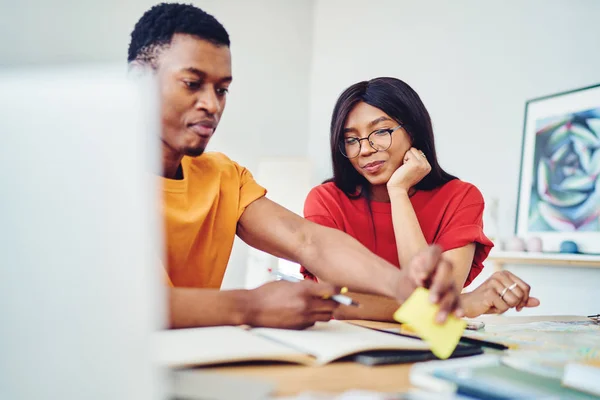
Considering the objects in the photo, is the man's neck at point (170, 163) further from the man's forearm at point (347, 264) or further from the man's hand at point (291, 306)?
the man's hand at point (291, 306)

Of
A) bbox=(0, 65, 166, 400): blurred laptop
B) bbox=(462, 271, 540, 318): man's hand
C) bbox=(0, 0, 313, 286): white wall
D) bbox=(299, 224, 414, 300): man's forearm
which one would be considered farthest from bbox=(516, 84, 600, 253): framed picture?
bbox=(0, 65, 166, 400): blurred laptop

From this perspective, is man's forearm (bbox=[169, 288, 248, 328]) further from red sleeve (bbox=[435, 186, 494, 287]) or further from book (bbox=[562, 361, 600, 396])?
red sleeve (bbox=[435, 186, 494, 287])

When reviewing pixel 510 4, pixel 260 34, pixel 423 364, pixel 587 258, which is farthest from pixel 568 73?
pixel 260 34

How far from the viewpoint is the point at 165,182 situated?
1125mm

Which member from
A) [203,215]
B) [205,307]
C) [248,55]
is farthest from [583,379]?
[248,55]

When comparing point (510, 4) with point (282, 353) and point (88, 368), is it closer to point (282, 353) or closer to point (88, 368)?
point (282, 353)

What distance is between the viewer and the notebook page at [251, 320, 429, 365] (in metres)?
0.66

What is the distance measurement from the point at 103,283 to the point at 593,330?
3.63 ft

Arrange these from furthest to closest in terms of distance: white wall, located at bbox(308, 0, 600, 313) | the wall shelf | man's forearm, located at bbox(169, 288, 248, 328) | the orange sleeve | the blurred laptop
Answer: white wall, located at bbox(308, 0, 600, 313) < the wall shelf < the orange sleeve < man's forearm, located at bbox(169, 288, 248, 328) < the blurred laptop

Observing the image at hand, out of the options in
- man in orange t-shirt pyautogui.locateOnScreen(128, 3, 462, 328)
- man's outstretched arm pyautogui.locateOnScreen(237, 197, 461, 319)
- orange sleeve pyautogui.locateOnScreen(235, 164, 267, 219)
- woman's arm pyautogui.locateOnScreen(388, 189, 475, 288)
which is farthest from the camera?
woman's arm pyautogui.locateOnScreen(388, 189, 475, 288)

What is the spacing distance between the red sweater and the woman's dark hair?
38mm

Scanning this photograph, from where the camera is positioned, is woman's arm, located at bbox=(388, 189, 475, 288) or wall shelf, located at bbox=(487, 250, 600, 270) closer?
woman's arm, located at bbox=(388, 189, 475, 288)

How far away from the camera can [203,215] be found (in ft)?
3.82

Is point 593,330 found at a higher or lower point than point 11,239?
lower
